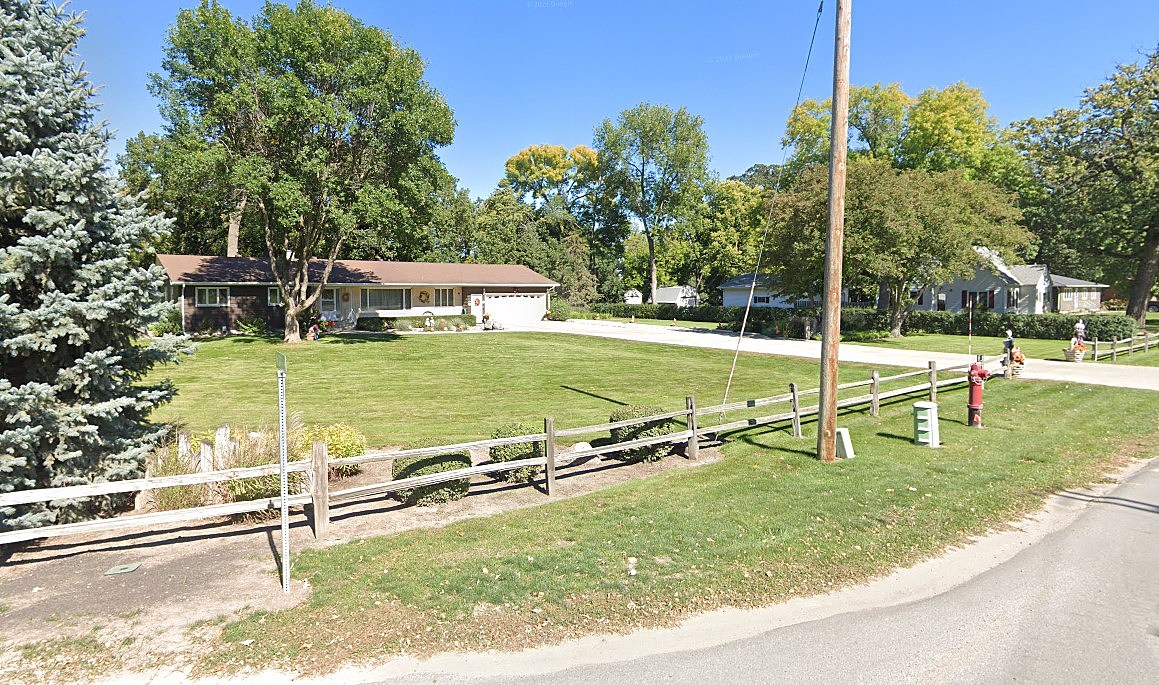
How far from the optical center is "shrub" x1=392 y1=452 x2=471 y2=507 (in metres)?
8.23

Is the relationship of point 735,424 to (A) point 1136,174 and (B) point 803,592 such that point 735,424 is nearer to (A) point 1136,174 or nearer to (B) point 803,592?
(B) point 803,592

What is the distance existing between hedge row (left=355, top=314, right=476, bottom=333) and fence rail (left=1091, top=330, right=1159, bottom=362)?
34.0 m

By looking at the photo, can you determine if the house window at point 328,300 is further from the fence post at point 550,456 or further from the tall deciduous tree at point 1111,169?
the tall deciduous tree at point 1111,169

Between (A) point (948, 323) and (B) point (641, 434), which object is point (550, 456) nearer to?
(B) point (641, 434)

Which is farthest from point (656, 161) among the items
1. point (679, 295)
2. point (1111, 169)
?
point (1111, 169)

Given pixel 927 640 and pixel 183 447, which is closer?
pixel 927 640

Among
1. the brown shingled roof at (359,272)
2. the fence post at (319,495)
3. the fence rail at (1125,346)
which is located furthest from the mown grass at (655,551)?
the brown shingled roof at (359,272)

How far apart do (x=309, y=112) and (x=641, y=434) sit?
906 inches

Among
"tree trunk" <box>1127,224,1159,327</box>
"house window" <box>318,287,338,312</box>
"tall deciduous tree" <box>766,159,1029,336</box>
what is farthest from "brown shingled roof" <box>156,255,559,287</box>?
"tree trunk" <box>1127,224,1159,327</box>

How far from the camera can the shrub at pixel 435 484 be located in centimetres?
823

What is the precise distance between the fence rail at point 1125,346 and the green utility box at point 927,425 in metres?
18.6

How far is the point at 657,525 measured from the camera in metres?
7.52

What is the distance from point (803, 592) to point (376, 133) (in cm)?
2866

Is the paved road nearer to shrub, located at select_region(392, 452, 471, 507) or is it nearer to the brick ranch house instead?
shrub, located at select_region(392, 452, 471, 507)
